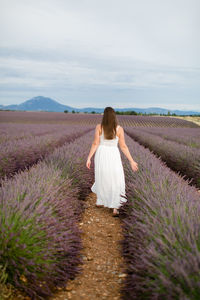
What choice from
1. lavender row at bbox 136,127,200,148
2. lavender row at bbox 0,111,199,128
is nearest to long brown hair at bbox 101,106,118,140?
lavender row at bbox 136,127,200,148

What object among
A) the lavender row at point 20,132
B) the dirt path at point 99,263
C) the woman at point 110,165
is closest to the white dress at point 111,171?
the woman at point 110,165

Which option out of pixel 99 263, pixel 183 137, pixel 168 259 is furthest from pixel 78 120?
pixel 168 259

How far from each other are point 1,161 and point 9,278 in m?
3.66

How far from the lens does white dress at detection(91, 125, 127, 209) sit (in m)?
3.61

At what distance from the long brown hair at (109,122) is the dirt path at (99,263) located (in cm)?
115

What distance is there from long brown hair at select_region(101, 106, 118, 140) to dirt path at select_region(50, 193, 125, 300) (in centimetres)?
115

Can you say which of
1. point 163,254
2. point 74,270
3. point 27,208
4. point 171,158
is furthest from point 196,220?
point 171,158

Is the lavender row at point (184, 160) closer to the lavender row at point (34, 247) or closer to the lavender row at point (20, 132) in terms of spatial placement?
the lavender row at point (34, 247)

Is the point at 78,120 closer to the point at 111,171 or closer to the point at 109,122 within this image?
the point at 111,171

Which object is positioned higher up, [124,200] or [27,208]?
[27,208]

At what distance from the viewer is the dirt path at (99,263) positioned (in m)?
1.97

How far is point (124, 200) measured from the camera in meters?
3.52

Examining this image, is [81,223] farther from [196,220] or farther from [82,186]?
[196,220]

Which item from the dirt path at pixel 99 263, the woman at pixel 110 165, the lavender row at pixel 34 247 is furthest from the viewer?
the woman at pixel 110 165
